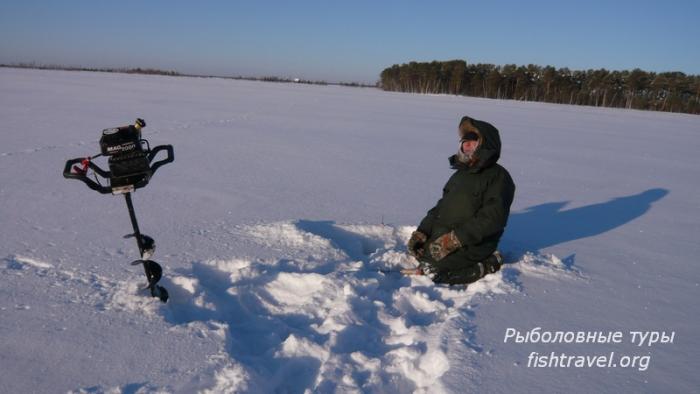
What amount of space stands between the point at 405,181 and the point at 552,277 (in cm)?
Answer: 349

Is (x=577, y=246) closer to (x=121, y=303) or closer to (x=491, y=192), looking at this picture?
(x=491, y=192)

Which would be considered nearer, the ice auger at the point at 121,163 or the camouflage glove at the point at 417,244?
the ice auger at the point at 121,163

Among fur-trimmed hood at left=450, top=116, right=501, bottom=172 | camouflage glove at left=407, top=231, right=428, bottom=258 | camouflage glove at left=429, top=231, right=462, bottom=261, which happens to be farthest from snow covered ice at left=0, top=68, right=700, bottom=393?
fur-trimmed hood at left=450, top=116, right=501, bottom=172

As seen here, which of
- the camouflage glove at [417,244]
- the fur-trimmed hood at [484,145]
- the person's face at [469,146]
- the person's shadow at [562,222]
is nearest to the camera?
the fur-trimmed hood at [484,145]

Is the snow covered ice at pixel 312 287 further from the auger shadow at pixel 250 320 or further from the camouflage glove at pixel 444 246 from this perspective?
the camouflage glove at pixel 444 246

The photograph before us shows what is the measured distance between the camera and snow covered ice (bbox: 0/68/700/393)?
2.25 meters

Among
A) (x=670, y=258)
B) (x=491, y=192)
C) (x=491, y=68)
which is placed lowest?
(x=670, y=258)

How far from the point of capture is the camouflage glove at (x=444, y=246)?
11.0ft

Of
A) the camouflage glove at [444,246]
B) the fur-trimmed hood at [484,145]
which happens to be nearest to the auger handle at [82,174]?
the camouflage glove at [444,246]

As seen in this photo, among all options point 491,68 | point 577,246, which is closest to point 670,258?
point 577,246

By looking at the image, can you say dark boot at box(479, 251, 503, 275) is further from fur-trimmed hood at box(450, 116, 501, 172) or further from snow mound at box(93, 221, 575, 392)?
fur-trimmed hood at box(450, 116, 501, 172)

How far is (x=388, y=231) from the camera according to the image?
14.6 feet

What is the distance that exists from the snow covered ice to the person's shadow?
1.5 inches

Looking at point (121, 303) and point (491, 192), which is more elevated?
point (491, 192)
